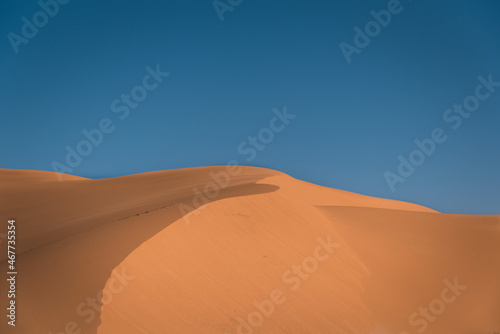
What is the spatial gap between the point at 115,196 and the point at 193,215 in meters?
5.35

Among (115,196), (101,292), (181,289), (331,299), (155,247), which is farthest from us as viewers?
(115,196)

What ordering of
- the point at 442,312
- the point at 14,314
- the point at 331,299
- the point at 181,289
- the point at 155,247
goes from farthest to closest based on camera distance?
the point at 442,312 < the point at 331,299 < the point at 155,247 < the point at 181,289 < the point at 14,314

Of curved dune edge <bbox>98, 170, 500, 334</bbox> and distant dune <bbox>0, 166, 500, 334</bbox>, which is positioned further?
curved dune edge <bbox>98, 170, 500, 334</bbox>

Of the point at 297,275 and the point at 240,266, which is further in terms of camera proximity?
the point at 297,275

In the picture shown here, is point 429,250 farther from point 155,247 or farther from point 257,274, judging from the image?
point 155,247

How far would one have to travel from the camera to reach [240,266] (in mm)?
9102

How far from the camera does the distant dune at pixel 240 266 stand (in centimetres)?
722

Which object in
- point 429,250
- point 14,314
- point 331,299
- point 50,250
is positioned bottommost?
point 429,250

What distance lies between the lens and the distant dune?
7.22 m

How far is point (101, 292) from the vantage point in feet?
23.4

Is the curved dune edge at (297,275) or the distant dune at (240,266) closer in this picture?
the distant dune at (240,266)

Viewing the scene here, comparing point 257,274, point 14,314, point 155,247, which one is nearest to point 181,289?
point 155,247

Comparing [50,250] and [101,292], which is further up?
[50,250]

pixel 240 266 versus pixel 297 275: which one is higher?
pixel 240 266
